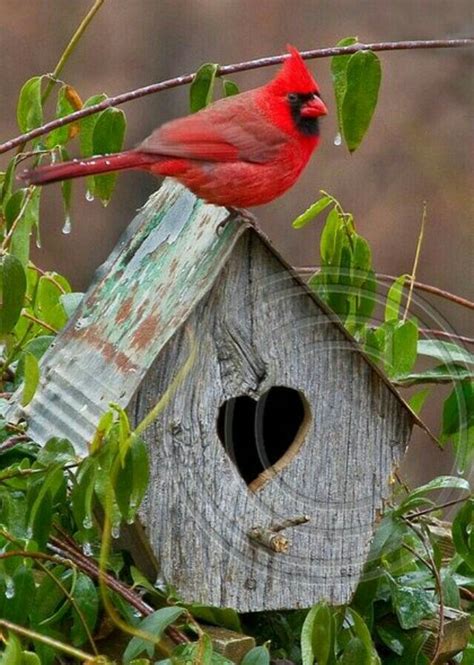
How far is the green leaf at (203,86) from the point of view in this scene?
7.16 feet

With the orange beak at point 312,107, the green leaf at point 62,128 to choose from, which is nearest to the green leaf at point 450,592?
the orange beak at point 312,107

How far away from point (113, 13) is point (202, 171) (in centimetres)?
261

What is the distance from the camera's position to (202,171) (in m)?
2.15

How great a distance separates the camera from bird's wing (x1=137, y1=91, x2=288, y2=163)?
216 cm

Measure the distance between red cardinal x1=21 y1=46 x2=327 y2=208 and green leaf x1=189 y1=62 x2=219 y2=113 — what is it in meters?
0.02

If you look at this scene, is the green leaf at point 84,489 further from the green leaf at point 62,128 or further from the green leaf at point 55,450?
the green leaf at point 62,128

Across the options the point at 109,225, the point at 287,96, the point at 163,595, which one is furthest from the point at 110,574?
the point at 109,225

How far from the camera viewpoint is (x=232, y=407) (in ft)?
6.98

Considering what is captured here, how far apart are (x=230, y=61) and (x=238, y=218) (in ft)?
8.80

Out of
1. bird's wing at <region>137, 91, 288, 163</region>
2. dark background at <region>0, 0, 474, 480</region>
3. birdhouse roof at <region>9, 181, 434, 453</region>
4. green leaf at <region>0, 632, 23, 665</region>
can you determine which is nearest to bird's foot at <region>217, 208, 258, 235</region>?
birdhouse roof at <region>9, 181, 434, 453</region>

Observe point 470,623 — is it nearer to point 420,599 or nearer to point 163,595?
point 420,599

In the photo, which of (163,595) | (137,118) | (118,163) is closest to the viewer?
(163,595)

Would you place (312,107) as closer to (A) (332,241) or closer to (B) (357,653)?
(A) (332,241)

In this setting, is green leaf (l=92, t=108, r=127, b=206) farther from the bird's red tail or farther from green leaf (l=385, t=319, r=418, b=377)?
green leaf (l=385, t=319, r=418, b=377)
